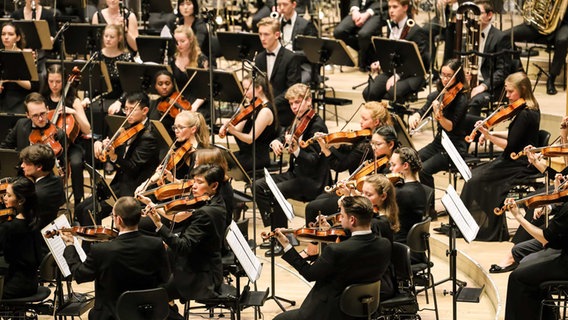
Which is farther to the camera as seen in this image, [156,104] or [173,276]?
[156,104]

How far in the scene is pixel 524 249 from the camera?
7336 millimetres

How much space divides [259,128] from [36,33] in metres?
3.07

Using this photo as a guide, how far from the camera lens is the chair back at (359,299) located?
5.97 meters

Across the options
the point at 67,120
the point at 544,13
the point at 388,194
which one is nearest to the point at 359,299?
the point at 388,194

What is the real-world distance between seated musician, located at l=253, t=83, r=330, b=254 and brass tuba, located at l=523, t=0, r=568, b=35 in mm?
3260

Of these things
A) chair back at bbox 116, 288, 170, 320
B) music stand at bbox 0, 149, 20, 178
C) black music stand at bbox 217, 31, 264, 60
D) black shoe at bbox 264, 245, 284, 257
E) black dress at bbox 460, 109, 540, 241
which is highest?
black music stand at bbox 217, 31, 264, 60

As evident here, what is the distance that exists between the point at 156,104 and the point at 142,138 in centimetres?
120

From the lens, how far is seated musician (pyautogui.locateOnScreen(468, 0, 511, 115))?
9777 millimetres

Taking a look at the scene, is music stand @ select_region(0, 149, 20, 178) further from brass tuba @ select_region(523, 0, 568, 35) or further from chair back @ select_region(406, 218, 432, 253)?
brass tuba @ select_region(523, 0, 568, 35)

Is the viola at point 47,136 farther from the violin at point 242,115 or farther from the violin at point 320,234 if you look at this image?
the violin at point 320,234

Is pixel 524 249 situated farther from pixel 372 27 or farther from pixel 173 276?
pixel 372 27

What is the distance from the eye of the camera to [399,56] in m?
9.97

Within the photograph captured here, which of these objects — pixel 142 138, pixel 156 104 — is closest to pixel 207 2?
pixel 156 104

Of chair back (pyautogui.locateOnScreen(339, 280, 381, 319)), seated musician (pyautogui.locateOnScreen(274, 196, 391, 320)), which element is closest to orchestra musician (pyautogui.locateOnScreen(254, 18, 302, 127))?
seated musician (pyautogui.locateOnScreen(274, 196, 391, 320))
